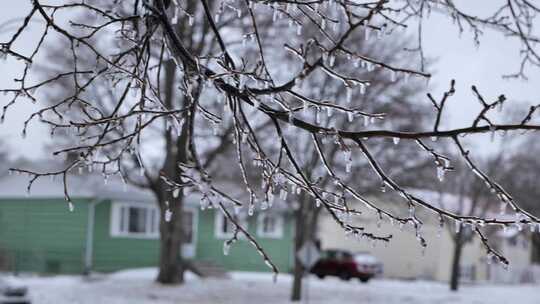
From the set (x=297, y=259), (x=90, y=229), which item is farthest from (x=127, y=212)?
(x=297, y=259)

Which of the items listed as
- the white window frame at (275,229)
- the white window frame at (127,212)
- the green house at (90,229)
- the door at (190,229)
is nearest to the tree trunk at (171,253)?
the green house at (90,229)

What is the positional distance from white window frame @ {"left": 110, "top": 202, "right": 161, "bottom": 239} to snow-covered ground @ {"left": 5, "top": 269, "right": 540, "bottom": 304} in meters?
1.56

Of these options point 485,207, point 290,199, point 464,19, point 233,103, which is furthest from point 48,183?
point 233,103

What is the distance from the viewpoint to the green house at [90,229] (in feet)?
80.9

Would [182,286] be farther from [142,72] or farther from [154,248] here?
[142,72]

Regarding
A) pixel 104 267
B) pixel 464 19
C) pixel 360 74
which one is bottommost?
pixel 104 267

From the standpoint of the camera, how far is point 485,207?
2628cm

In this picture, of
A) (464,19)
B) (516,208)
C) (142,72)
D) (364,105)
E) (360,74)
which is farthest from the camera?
(364,105)

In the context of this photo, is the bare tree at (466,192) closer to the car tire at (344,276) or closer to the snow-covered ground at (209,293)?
the snow-covered ground at (209,293)

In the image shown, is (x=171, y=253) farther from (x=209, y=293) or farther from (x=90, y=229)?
(x=90, y=229)

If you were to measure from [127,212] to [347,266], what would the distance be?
8819 mm

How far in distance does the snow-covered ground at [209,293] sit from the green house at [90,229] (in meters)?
1.38

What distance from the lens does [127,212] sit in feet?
84.5

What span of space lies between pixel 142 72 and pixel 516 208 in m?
2.46
